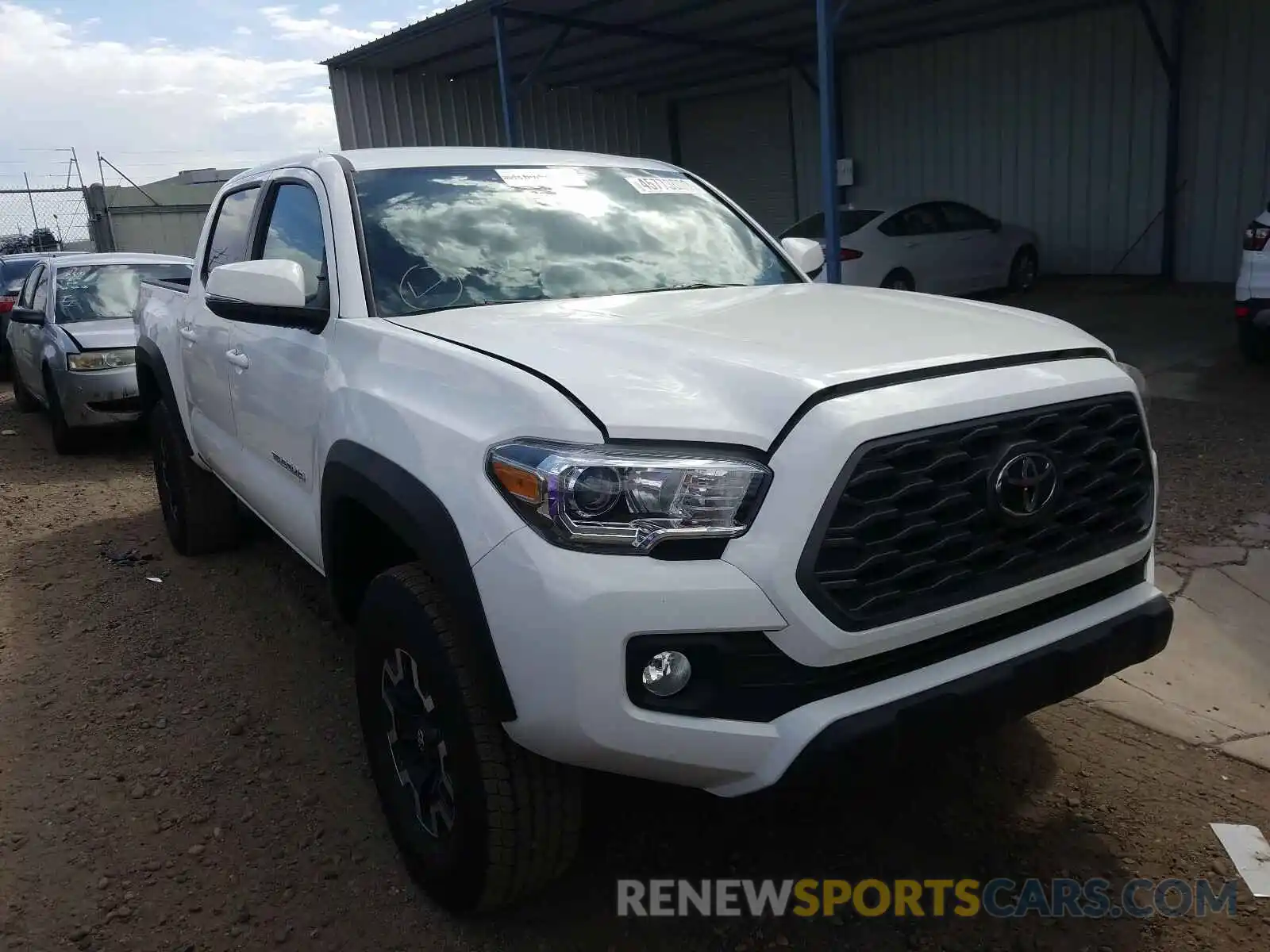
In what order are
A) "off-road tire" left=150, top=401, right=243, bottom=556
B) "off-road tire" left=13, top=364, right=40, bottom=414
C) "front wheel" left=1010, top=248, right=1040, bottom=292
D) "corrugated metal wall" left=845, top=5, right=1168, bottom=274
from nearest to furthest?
1. "off-road tire" left=150, top=401, right=243, bottom=556
2. "off-road tire" left=13, top=364, right=40, bottom=414
3. "corrugated metal wall" left=845, top=5, right=1168, bottom=274
4. "front wheel" left=1010, top=248, right=1040, bottom=292

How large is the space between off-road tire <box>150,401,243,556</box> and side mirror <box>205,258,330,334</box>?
2.00 meters

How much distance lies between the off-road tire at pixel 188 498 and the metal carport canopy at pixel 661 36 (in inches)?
258

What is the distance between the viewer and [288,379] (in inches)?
124

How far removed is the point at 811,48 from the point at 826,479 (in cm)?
1529

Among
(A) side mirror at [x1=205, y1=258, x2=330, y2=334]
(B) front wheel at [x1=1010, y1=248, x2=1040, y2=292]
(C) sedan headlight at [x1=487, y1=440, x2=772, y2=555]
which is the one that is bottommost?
(B) front wheel at [x1=1010, y1=248, x2=1040, y2=292]

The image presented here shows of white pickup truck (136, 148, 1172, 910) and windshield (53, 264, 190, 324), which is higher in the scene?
windshield (53, 264, 190, 324)

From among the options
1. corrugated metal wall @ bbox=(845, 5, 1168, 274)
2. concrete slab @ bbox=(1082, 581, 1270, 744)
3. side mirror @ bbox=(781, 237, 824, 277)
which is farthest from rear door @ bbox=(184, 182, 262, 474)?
corrugated metal wall @ bbox=(845, 5, 1168, 274)

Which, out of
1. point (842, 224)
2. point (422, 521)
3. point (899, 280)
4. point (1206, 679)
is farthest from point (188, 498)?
point (899, 280)

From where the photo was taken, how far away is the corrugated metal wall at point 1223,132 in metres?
11.9

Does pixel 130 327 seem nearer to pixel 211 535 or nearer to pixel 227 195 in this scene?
pixel 211 535

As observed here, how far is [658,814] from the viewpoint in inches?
113

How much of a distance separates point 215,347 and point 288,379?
1029 mm

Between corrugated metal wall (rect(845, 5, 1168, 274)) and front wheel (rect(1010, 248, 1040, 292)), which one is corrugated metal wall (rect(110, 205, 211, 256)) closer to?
corrugated metal wall (rect(845, 5, 1168, 274))

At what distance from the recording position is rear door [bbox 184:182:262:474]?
3.94 meters
